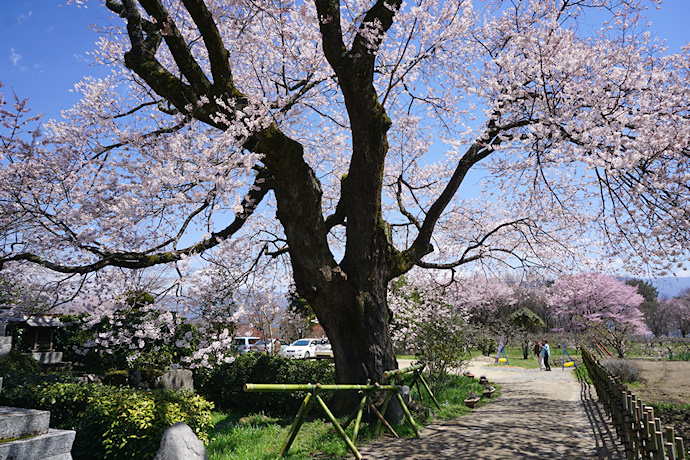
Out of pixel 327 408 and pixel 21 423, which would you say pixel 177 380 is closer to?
pixel 21 423

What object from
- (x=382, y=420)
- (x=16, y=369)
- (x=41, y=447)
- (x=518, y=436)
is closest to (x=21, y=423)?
(x=41, y=447)

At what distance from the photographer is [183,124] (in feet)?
25.2

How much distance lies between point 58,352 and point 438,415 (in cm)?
1544

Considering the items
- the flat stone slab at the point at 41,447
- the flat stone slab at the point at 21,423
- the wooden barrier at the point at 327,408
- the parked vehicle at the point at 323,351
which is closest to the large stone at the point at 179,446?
the wooden barrier at the point at 327,408

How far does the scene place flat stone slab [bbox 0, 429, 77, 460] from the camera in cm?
415

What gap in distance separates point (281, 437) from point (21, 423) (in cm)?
384

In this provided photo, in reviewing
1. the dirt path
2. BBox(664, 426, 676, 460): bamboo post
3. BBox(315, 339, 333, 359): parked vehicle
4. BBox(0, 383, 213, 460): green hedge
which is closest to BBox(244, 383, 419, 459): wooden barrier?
the dirt path

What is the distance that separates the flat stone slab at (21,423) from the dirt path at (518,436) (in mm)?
4020

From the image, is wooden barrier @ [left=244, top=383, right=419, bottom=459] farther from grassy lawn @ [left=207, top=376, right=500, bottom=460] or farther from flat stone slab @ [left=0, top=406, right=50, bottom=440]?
flat stone slab @ [left=0, top=406, right=50, bottom=440]

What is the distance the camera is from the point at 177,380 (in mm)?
10695

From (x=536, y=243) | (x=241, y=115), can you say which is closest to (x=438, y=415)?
(x=536, y=243)

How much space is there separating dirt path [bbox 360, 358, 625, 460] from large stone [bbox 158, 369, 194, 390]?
637 centimetres

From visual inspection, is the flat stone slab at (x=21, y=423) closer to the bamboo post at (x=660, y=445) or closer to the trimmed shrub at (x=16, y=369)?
the trimmed shrub at (x=16, y=369)

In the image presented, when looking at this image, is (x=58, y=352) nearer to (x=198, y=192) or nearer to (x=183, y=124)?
(x=183, y=124)
